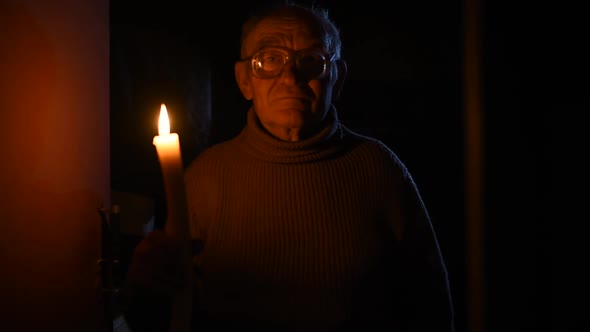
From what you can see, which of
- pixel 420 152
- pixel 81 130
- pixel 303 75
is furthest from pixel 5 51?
pixel 420 152

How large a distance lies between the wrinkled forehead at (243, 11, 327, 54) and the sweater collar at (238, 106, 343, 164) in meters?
0.25

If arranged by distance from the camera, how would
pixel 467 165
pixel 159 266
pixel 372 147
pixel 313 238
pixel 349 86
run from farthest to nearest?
pixel 349 86 → pixel 372 147 → pixel 313 238 → pixel 159 266 → pixel 467 165

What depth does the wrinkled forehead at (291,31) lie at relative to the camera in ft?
4.73

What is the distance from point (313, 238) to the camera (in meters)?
1.40

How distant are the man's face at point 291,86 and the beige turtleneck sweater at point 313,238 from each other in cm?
6

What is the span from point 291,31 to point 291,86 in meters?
0.16

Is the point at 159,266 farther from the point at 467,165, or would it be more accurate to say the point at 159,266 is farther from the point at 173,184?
the point at 467,165

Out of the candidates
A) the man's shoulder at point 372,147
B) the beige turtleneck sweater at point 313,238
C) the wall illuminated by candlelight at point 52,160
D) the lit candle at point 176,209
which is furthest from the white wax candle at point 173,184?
the man's shoulder at point 372,147

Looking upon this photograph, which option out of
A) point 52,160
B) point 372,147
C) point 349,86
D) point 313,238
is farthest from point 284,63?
point 349,86

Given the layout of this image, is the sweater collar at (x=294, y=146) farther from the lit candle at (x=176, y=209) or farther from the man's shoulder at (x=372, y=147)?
the lit candle at (x=176, y=209)

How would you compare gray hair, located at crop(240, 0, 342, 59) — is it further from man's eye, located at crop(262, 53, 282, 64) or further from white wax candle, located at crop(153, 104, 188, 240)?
white wax candle, located at crop(153, 104, 188, 240)

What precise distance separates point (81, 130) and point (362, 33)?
1.59 meters

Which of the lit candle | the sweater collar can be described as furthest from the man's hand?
the sweater collar

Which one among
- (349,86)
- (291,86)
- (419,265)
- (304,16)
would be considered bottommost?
(419,265)
